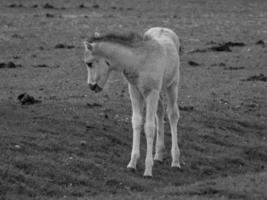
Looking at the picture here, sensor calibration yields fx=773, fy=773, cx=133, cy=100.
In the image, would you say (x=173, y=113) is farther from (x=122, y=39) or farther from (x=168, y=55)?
(x=122, y=39)

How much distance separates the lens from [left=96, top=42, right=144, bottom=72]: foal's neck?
13305 millimetres

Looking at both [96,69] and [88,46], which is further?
[96,69]

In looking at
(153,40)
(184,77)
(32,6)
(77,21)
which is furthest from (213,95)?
Result: (32,6)

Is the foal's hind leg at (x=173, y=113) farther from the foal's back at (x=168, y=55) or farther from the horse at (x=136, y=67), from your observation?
the horse at (x=136, y=67)

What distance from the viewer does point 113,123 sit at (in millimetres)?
17062

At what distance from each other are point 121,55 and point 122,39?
1.10 feet

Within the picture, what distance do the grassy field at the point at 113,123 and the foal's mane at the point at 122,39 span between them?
2.20 m

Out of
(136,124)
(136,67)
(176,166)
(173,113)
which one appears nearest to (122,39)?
(136,67)

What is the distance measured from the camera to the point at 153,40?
46.1 ft

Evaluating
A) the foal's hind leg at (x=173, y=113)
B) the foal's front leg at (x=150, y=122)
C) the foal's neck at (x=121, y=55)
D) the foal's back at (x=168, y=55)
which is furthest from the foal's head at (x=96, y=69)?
the foal's hind leg at (x=173, y=113)

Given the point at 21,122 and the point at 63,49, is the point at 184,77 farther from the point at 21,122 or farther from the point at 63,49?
the point at 21,122

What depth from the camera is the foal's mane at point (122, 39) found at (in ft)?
43.5

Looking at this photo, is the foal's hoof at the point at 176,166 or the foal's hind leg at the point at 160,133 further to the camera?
the foal's hind leg at the point at 160,133

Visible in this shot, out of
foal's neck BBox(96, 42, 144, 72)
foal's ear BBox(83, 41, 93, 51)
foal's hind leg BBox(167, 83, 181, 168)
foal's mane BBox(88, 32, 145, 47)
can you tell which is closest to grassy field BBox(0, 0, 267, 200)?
foal's hind leg BBox(167, 83, 181, 168)
